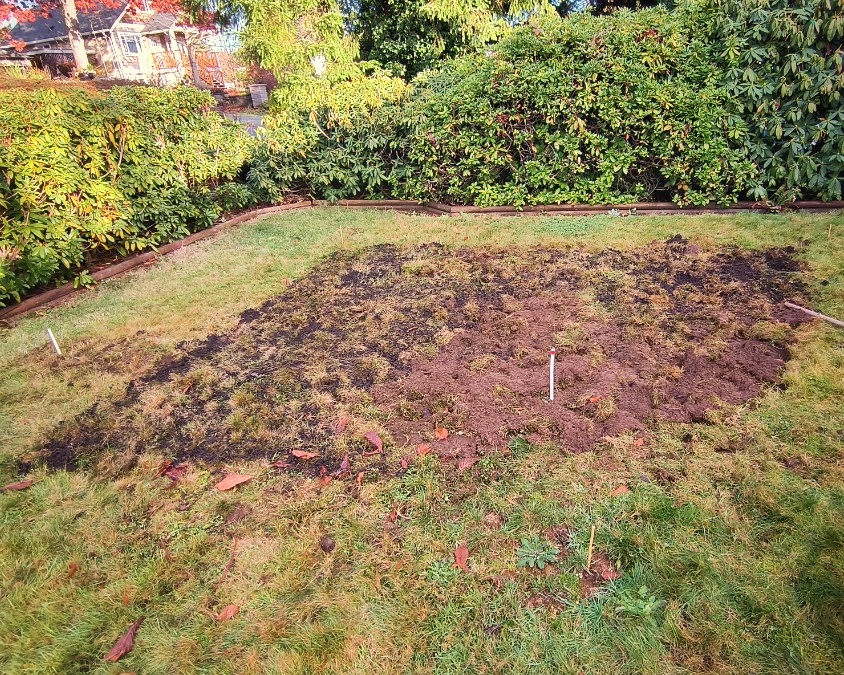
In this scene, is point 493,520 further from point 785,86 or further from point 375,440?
point 785,86

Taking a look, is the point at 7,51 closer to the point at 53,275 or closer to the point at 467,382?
the point at 53,275

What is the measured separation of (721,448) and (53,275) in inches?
246

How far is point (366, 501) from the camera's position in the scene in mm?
2309

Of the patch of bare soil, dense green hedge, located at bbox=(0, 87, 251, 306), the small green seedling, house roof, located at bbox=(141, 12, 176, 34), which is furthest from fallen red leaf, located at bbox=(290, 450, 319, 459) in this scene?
house roof, located at bbox=(141, 12, 176, 34)

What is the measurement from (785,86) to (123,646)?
24.0 feet

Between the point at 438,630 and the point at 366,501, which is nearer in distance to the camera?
the point at 438,630

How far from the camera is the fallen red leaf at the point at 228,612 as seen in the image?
1836mm

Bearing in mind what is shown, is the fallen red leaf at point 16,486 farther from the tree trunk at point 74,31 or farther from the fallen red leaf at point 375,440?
the tree trunk at point 74,31

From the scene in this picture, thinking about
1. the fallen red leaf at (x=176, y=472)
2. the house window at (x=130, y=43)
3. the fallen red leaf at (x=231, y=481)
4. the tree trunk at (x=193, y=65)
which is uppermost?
the house window at (x=130, y=43)

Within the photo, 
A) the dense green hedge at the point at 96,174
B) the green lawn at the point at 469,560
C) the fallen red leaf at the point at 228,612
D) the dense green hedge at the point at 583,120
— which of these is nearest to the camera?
the green lawn at the point at 469,560

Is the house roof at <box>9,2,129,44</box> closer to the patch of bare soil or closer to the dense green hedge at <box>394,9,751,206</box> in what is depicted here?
the dense green hedge at <box>394,9,751,206</box>

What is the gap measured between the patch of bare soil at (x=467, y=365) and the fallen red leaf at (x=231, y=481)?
0.58ft

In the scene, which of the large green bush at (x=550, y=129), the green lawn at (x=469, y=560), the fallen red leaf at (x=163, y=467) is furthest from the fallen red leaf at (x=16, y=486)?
the large green bush at (x=550, y=129)

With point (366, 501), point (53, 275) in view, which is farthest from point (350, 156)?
point (366, 501)
